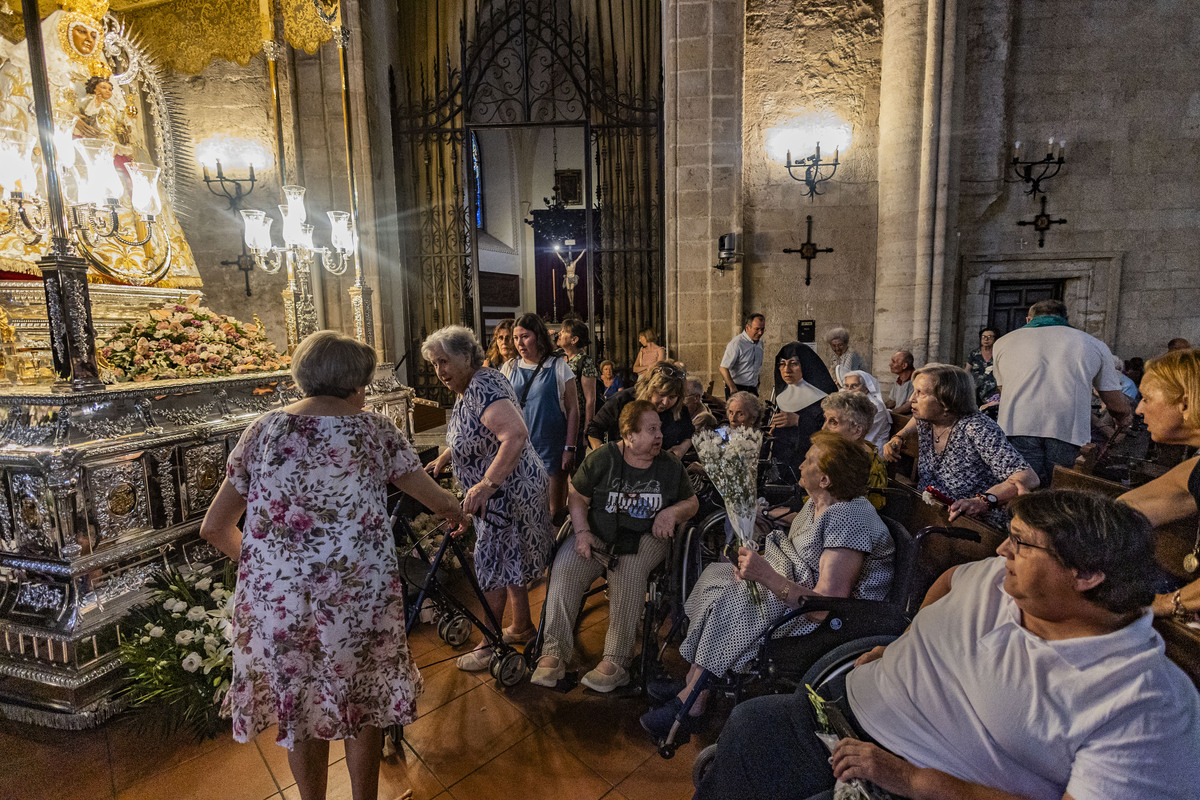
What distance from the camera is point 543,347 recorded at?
3826mm

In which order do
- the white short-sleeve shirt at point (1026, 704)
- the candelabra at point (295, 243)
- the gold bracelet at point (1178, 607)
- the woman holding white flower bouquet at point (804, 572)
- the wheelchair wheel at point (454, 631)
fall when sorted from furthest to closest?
the candelabra at point (295, 243) → the wheelchair wheel at point (454, 631) → the woman holding white flower bouquet at point (804, 572) → the gold bracelet at point (1178, 607) → the white short-sleeve shirt at point (1026, 704)

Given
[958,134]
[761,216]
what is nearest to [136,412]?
[761,216]

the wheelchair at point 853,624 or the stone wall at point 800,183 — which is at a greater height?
the stone wall at point 800,183

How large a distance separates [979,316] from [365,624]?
8.36m

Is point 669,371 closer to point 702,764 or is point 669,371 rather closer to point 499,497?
point 499,497

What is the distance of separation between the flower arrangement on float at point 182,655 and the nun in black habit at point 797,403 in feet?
11.0

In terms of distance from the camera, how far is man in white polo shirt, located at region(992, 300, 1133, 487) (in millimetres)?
3521

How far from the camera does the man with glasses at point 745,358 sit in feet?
20.7

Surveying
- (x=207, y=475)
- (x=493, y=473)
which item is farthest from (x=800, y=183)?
(x=207, y=475)

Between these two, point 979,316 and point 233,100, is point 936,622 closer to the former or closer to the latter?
point 979,316

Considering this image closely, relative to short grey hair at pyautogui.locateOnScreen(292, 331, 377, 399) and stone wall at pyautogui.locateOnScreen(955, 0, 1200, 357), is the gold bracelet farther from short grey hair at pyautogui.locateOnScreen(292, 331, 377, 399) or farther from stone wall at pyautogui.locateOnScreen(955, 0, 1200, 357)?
stone wall at pyautogui.locateOnScreen(955, 0, 1200, 357)

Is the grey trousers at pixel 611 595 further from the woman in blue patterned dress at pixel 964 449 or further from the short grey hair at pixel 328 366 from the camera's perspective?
the short grey hair at pixel 328 366

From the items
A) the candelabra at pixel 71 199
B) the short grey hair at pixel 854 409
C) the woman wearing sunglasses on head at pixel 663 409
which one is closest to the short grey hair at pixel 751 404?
the woman wearing sunglasses on head at pixel 663 409

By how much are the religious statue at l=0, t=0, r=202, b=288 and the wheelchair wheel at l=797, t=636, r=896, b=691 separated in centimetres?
574
